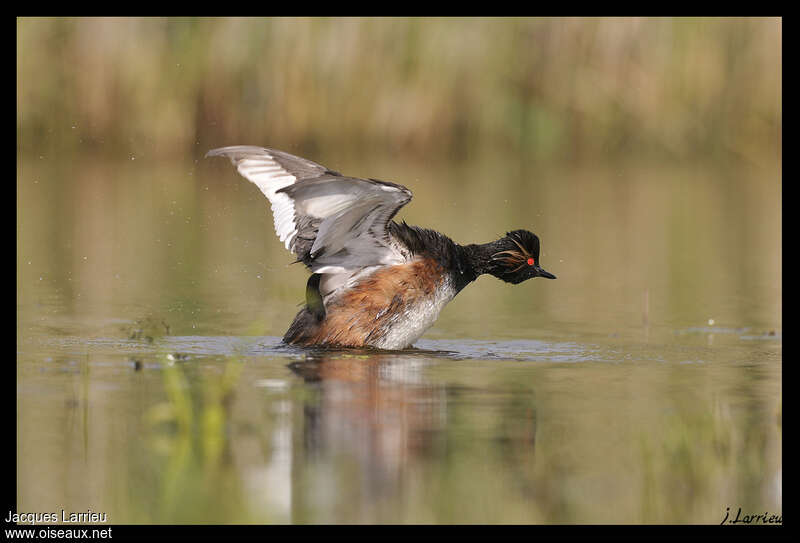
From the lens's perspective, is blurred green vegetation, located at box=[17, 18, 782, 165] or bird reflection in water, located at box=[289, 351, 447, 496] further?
blurred green vegetation, located at box=[17, 18, 782, 165]

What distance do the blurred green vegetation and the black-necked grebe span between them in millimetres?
11121

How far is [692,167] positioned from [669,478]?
17942mm

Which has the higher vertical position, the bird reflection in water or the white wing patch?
the white wing patch

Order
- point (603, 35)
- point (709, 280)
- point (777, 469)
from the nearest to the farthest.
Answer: point (777, 469) < point (709, 280) < point (603, 35)

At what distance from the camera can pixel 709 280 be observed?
41.1ft

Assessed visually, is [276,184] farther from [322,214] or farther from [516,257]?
[516,257]

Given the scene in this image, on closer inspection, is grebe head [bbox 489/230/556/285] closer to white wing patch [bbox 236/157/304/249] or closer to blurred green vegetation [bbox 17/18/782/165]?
white wing patch [bbox 236/157/304/249]

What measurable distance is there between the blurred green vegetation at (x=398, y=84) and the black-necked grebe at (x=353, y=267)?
36.5 feet

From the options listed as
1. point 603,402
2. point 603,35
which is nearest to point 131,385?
point 603,402

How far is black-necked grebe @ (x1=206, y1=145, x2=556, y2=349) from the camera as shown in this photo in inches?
358

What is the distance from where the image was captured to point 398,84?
68.9ft

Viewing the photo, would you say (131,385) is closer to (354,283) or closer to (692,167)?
(354,283)
